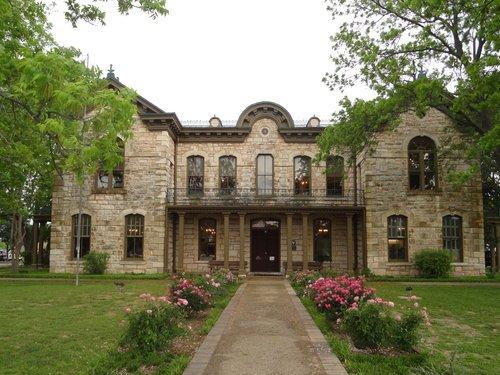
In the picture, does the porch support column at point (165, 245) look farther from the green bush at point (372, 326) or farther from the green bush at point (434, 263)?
the green bush at point (372, 326)

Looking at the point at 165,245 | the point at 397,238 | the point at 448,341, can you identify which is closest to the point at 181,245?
the point at 165,245

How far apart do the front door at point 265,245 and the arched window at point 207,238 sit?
2.04 meters

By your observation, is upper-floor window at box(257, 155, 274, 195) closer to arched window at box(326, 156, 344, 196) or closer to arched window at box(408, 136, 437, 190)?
arched window at box(326, 156, 344, 196)

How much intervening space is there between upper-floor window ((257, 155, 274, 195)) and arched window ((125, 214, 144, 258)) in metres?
6.40

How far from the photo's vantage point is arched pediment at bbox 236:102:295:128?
24422 mm

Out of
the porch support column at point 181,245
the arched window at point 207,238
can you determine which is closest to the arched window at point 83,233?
the porch support column at point 181,245

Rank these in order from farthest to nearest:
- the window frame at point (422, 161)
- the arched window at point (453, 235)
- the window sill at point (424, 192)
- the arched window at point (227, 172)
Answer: the arched window at point (227, 172)
the window frame at point (422, 161)
the window sill at point (424, 192)
the arched window at point (453, 235)

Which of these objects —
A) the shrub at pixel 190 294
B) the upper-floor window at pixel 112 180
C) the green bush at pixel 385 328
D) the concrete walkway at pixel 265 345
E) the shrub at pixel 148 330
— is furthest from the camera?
the upper-floor window at pixel 112 180

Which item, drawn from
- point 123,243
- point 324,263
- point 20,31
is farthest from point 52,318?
point 324,263

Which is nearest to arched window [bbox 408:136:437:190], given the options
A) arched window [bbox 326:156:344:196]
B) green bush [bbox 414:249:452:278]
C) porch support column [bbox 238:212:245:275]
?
green bush [bbox 414:249:452:278]

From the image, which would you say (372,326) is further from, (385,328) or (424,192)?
(424,192)

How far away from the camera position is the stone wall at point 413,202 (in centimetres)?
2142

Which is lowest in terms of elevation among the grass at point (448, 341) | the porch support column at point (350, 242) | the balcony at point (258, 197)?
the grass at point (448, 341)

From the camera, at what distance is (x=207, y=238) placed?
24.5m
